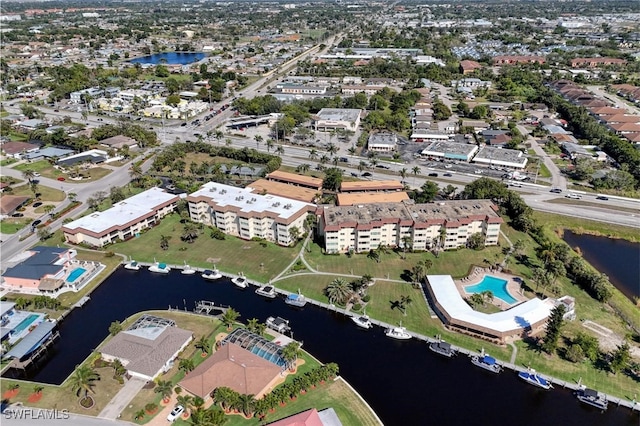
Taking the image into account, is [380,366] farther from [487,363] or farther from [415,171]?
[415,171]

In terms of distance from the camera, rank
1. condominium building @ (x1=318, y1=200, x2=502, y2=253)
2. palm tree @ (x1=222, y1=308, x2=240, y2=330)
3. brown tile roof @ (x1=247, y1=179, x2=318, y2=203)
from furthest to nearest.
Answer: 1. brown tile roof @ (x1=247, y1=179, x2=318, y2=203)
2. condominium building @ (x1=318, y1=200, x2=502, y2=253)
3. palm tree @ (x1=222, y1=308, x2=240, y2=330)

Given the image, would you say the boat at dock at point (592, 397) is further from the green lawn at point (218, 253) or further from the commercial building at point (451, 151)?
the commercial building at point (451, 151)

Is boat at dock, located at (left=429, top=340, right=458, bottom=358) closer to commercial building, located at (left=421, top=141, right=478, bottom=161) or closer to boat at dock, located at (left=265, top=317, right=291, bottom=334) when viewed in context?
boat at dock, located at (left=265, top=317, right=291, bottom=334)

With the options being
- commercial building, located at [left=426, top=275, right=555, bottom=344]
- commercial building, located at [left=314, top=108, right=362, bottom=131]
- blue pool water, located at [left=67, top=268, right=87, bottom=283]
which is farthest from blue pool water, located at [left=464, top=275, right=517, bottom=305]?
commercial building, located at [left=314, top=108, right=362, bottom=131]

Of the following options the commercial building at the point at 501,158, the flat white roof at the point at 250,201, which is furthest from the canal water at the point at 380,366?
the commercial building at the point at 501,158

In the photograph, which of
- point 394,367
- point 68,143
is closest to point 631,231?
point 394,367

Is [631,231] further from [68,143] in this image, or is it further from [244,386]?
[68,143]

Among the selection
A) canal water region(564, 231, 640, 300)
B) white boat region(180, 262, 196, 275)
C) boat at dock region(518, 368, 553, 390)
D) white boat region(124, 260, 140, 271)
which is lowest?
canal water region(564, 231, 640, 300)
